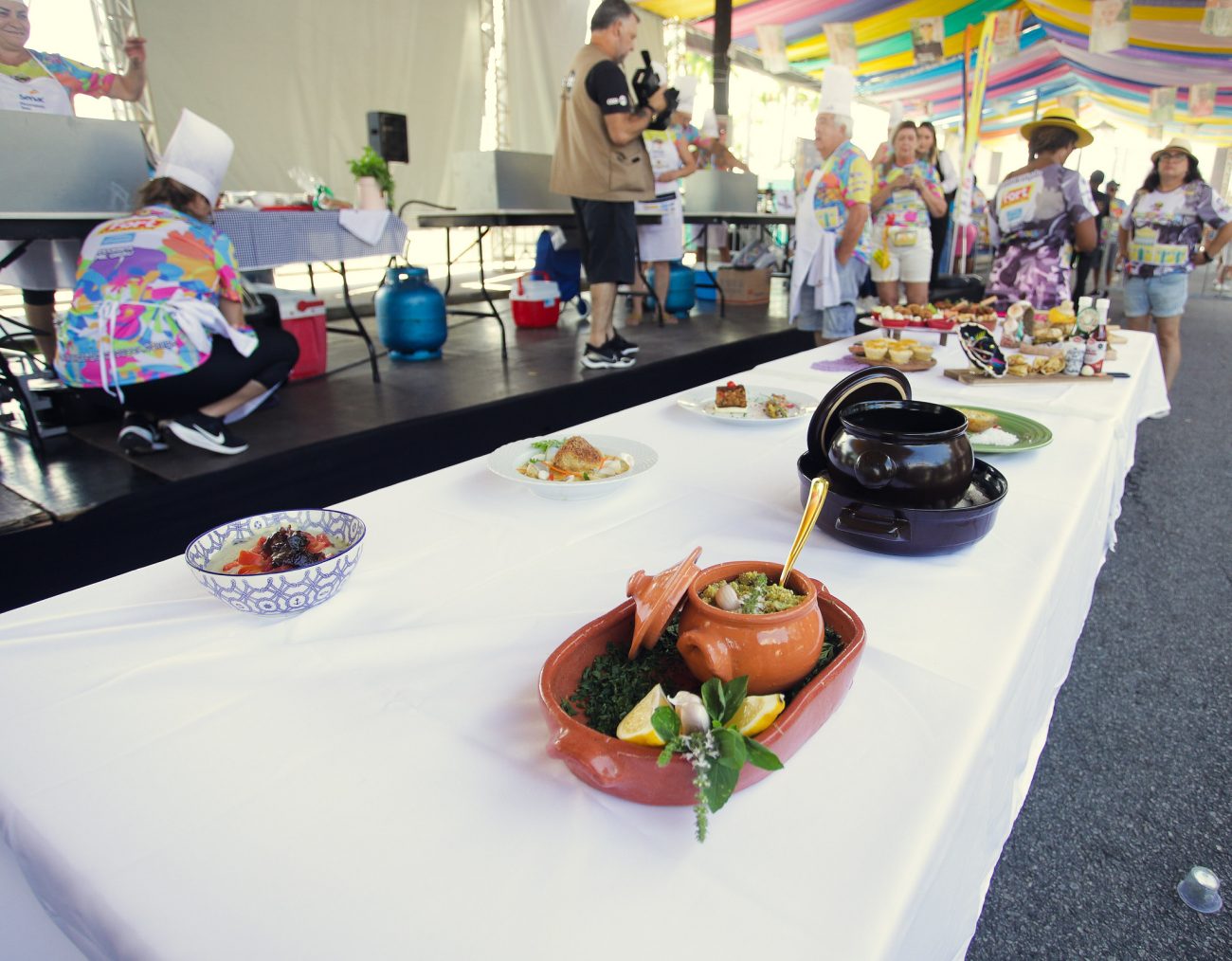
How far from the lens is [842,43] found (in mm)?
7293

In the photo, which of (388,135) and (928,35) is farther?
(928,35)

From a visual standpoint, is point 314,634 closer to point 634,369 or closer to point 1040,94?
point 634,369

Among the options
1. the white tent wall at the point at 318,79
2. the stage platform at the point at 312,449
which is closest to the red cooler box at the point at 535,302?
the stage platform at the point at 312,449

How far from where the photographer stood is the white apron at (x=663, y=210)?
15.1 feet

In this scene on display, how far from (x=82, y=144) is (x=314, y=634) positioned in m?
2.70

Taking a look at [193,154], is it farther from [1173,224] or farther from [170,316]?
[1173,224]

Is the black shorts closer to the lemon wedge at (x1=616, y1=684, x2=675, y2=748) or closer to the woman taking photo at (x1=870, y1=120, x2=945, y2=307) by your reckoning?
the woman taking photo at (x1=870, y1=120, x2=945, y2=307)

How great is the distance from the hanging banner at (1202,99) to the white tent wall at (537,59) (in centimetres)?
619

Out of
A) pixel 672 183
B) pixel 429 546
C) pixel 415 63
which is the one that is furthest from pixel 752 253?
pixel 429 546

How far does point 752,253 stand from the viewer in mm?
6398

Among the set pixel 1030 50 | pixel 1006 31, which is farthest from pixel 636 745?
pixel 1030 50

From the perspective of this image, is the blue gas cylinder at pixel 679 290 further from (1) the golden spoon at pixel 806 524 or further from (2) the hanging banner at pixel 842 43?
(1) the golden spoon at pixel 806 524

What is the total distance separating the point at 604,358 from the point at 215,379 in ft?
5.46

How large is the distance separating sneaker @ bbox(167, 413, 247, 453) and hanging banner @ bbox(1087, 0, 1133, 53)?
692 centimetres
